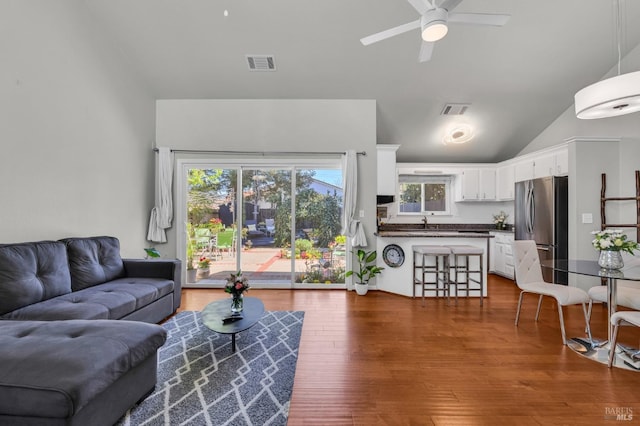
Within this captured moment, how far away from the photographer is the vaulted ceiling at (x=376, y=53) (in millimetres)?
3432

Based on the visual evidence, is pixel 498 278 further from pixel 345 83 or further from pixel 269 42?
pixel 269 42

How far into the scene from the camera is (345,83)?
4402 mm

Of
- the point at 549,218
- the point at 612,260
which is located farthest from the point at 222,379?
the point at 549,218

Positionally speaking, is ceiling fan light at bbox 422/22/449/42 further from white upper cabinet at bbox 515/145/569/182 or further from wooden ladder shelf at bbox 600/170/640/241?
wooden ladder shelf at bbox 600/170/640/241

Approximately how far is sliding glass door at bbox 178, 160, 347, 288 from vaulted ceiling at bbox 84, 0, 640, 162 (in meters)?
1.27

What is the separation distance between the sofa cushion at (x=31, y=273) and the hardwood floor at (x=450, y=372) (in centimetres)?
233

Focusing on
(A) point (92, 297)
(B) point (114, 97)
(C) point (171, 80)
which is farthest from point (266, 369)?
(C) point (171, 80)

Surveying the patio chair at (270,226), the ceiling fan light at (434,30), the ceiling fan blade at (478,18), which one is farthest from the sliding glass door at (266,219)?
the ceiling fan blade at (478,18)

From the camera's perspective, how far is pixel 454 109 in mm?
4887

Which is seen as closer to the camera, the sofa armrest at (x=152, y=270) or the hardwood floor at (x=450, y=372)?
the hardwood floor at (x=450, y=372)

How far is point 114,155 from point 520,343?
535cm

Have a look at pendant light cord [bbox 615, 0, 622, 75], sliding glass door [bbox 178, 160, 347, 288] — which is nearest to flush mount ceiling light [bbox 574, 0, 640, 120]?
pendant light cord [bbox 615, 0, 622, 75]

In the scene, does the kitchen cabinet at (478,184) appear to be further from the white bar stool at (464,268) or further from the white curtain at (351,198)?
the white curtain at (351,198)

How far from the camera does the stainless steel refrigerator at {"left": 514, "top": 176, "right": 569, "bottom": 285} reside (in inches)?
167
